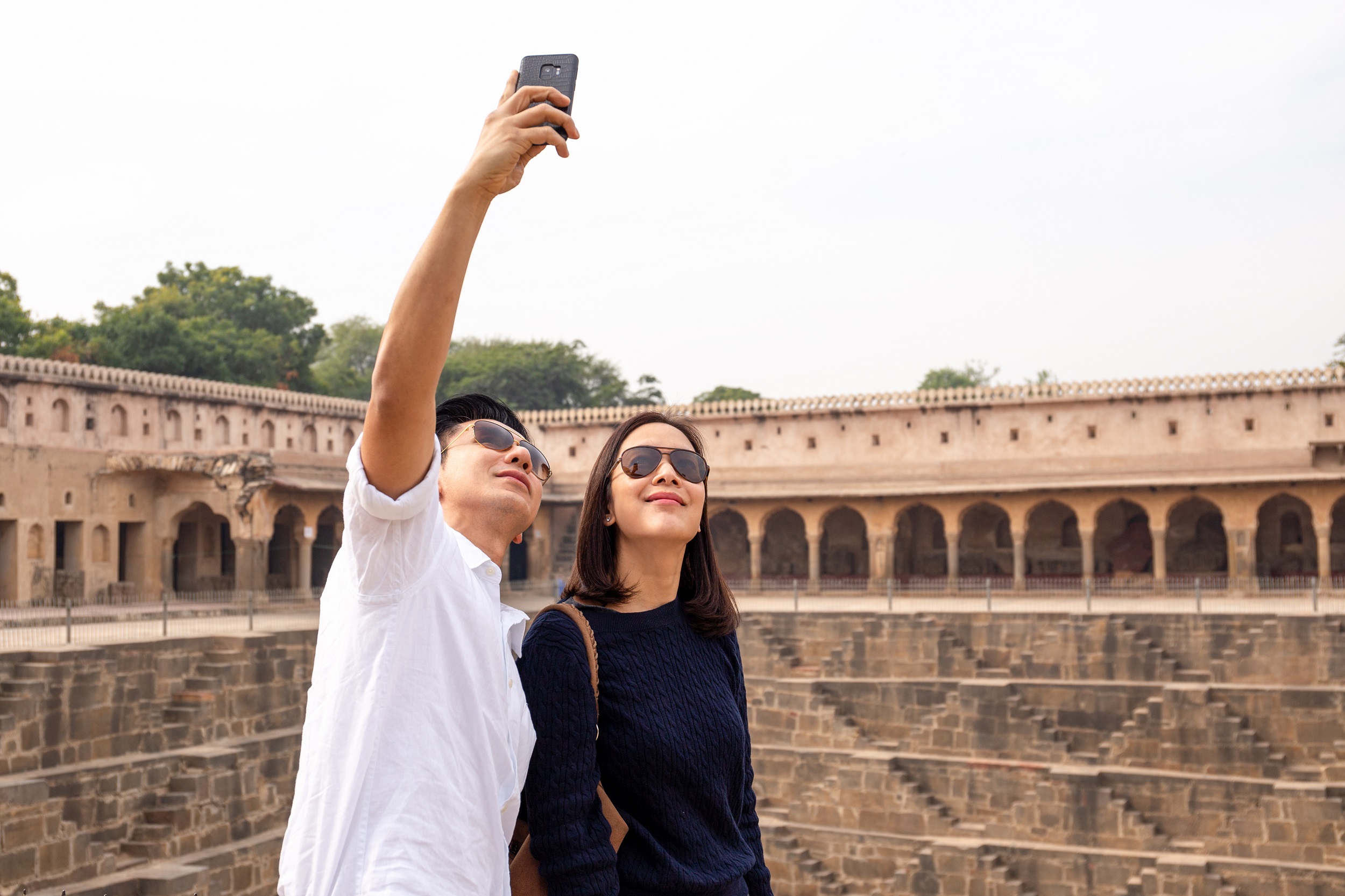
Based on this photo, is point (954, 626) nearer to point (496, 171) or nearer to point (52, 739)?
point (52, 739)

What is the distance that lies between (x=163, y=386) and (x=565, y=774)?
27.5 metres

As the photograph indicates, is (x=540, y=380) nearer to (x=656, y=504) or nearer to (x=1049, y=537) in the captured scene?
(x=1049, y=537)

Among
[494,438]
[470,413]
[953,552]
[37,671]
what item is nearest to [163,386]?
[37,671]

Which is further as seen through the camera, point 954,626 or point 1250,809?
point 954,626

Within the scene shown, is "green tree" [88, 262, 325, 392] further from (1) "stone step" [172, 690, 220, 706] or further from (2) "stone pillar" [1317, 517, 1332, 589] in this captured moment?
(2) "stone pillar" [1317, 517, 1332, 589]

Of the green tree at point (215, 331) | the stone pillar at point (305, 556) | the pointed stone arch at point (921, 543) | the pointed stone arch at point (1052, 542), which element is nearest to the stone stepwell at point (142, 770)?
the stone pillar at point (305, 556)

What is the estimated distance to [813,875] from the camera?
16.2 meters

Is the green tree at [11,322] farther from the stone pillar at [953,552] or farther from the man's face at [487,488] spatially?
the man's face at [487,488]

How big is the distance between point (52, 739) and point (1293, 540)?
25184mm

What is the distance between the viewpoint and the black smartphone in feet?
8.30

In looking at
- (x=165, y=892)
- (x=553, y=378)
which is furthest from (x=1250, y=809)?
(x=553, y=378)

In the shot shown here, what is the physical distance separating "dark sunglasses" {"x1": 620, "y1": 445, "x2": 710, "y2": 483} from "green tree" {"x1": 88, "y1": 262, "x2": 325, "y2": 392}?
3965 centimetres

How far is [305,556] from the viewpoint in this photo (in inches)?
1057

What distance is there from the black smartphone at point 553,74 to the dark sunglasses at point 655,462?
3.39 ft
